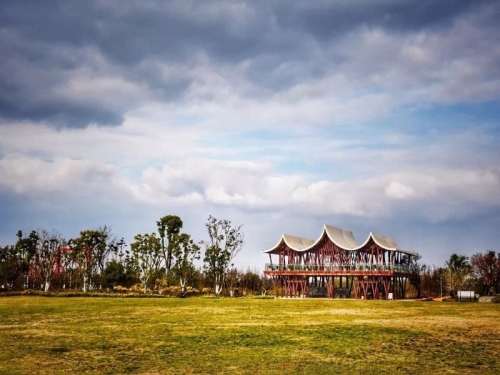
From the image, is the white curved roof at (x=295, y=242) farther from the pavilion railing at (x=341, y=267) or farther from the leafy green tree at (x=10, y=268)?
the leafy green tree at (x=10, y=268)

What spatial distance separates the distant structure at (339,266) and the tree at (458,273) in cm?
483

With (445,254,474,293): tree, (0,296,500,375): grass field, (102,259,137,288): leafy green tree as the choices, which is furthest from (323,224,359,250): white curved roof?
(0,296,500,375): grass field

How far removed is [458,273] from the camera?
5759cm

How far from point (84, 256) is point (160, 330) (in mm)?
42699

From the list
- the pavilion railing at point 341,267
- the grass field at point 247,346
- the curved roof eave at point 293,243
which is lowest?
the grass field at point 247,346

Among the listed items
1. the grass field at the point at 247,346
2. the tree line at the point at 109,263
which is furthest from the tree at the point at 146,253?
the grass field at the point at 247,346

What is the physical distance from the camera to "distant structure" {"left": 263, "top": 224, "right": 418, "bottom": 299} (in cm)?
5319

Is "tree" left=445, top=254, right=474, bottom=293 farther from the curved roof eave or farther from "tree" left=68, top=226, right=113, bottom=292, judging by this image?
"tree" left=68, top=226, right=113, bottom=292

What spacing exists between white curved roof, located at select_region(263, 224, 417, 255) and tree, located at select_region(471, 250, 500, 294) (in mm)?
7271

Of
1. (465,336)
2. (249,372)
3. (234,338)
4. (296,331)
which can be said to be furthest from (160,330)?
(465,336)

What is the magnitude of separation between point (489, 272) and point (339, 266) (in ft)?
50.8

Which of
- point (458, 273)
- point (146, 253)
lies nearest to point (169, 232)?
point (146, 253)

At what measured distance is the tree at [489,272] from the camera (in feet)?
172

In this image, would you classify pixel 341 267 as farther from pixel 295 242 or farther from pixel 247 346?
pixel 247 346
